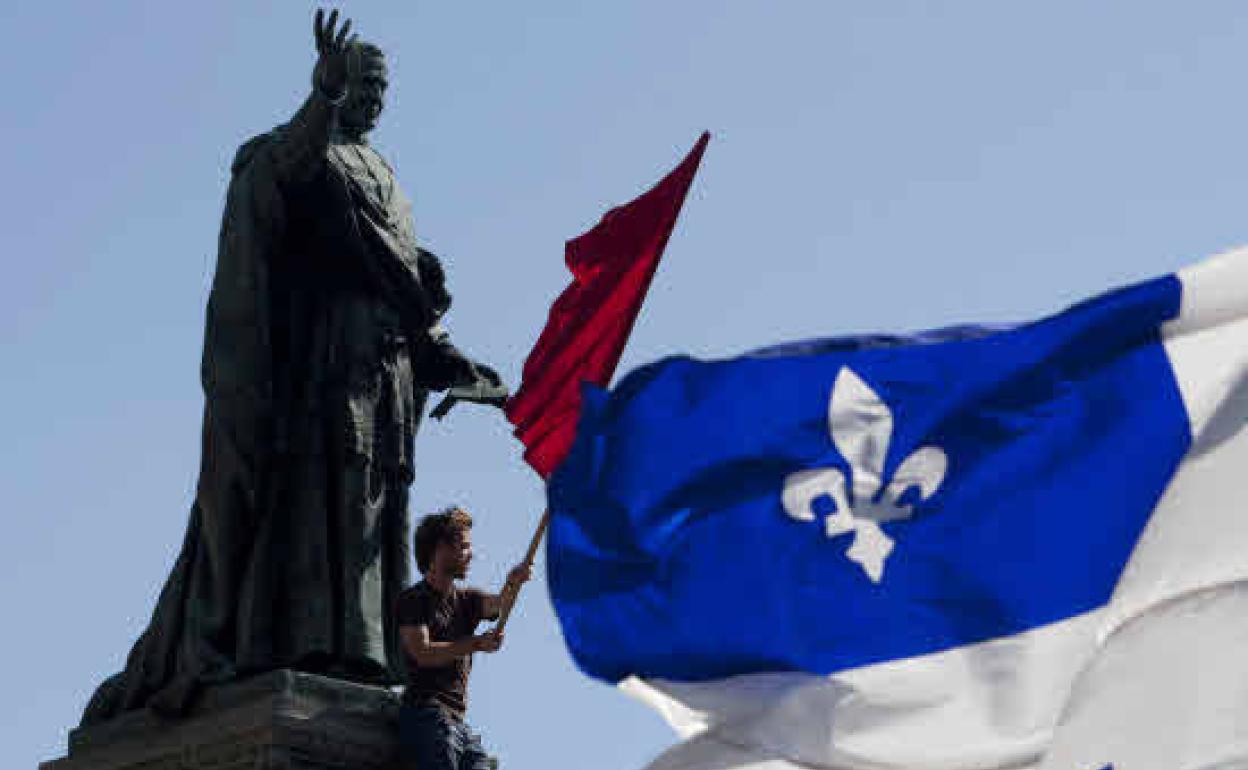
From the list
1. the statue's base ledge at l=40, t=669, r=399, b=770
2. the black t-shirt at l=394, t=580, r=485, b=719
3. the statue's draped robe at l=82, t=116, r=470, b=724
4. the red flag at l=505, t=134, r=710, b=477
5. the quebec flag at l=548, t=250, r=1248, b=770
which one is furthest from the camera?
the statue's draped robe at l=82, t=116, r=470, b=724

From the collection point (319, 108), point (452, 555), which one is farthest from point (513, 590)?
point (319, 108)

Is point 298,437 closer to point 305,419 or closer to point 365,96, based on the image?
point 305,419

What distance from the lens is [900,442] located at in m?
11.9

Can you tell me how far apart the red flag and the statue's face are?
1915 millimetres

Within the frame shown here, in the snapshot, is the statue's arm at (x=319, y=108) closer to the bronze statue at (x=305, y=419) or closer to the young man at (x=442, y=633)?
the bronze statue at (x=305, y=419)

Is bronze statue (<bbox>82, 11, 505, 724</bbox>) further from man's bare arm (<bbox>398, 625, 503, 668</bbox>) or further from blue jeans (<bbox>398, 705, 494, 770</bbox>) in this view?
man's bare arm (<bbox>398, 625, 503, 668</bbox>)

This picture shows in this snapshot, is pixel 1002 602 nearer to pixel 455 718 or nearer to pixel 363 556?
pixel 455 718

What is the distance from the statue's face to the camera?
49.9 ft

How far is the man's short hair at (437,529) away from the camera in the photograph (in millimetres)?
13211

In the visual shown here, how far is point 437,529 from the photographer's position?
43.4 ft

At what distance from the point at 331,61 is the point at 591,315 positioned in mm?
2076

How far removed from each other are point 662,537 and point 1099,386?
6.34ft

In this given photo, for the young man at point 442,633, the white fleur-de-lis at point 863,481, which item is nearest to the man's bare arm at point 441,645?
the young man at point 442,633

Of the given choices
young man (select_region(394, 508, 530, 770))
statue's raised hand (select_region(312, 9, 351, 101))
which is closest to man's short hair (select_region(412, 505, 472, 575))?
young man (select_region(394, 508, 530, 770))
